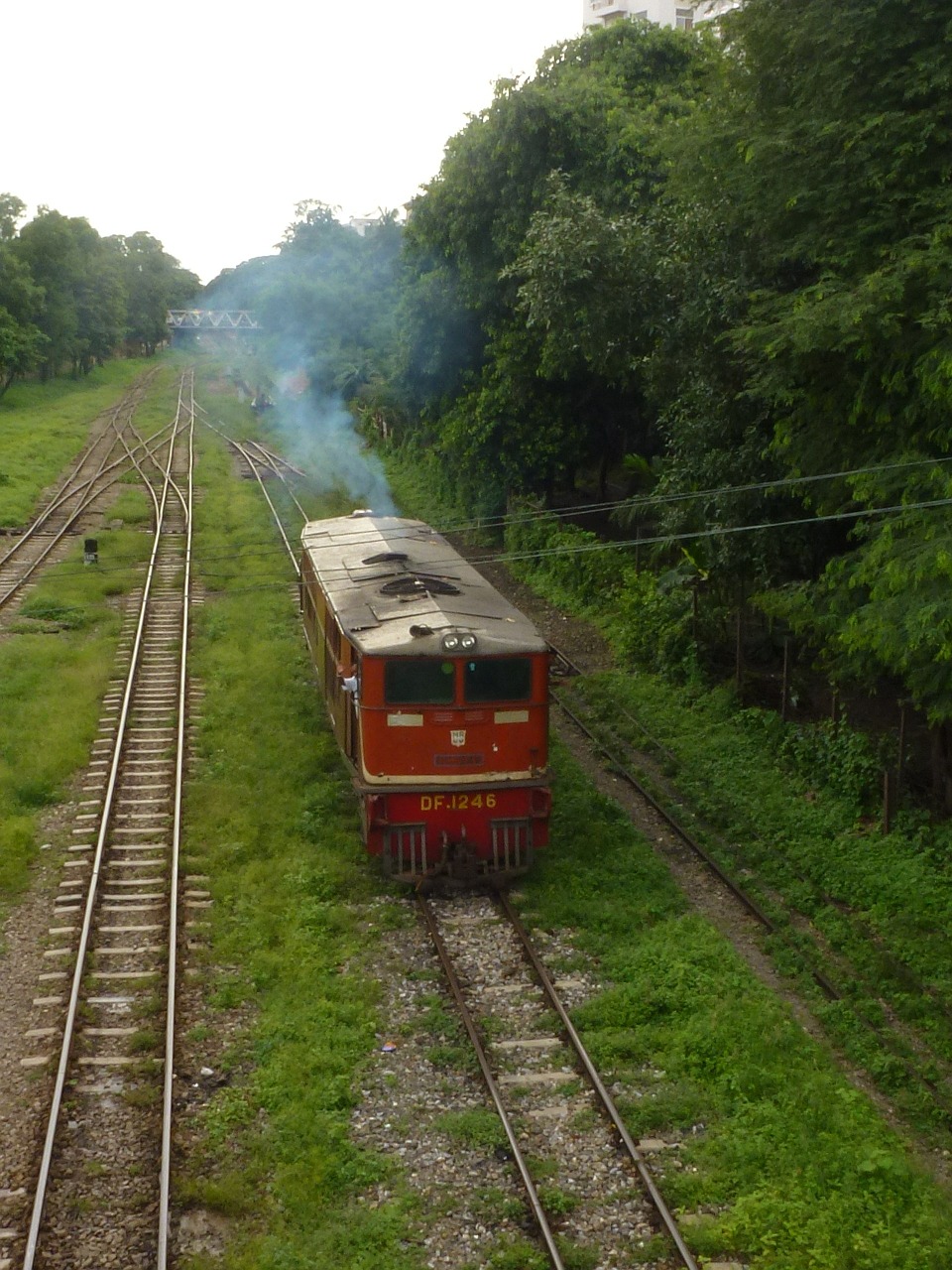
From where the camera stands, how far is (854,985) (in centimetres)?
1005

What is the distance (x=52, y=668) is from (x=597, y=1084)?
505 inches

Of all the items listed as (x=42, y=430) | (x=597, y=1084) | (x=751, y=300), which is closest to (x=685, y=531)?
(x=751, y=300)

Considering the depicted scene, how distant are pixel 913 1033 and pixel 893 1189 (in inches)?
86.6

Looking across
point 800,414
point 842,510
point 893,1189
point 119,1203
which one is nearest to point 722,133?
point 800,414

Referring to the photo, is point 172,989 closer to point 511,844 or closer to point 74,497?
point 511,844

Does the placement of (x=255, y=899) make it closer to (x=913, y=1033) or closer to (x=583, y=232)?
(x=913, y=1033)

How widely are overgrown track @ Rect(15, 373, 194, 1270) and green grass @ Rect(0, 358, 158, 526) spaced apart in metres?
16.2

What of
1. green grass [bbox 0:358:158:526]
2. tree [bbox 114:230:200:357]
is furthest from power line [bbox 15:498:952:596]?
tree [bbox 114:230:200:357]

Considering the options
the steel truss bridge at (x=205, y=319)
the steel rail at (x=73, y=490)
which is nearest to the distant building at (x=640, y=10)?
the steel rail at (x=73, y=490)

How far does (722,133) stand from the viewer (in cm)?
1350

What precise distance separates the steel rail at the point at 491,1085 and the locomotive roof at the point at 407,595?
2.62 metres

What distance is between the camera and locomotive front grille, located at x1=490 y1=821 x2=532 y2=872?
1182 cm

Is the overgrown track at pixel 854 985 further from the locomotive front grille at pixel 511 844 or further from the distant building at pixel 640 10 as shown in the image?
the distant building at pixel 640 10

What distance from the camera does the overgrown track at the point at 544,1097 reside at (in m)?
7.07
